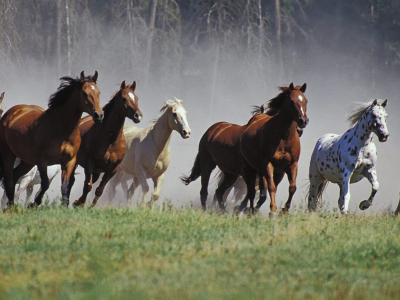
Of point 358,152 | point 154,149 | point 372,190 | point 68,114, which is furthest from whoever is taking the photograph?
point 154,149

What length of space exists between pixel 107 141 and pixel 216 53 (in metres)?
27.8

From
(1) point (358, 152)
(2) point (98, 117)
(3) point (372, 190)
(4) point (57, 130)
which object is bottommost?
(3) point (372, 190)

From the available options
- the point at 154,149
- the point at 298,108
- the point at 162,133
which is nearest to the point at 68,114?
the point at 298,108

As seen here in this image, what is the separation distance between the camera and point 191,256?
7535 mm

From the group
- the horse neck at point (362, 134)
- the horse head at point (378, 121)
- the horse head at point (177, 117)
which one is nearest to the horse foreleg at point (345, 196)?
the horse neck at point (362, 134)

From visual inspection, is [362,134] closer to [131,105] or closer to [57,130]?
[131,105]

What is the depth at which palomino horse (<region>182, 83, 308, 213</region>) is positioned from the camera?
12.1 metres

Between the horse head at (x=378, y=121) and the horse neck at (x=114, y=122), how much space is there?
4228mm

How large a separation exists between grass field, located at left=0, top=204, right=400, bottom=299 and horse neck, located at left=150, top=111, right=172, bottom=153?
5586mm

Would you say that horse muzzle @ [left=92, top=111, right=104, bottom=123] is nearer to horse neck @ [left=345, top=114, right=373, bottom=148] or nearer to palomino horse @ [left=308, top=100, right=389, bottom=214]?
palomino horse @ [left=308, top=100, right=389, bottom=214]

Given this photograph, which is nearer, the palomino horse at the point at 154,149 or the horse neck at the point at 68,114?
the horse neck at the point at 68,114

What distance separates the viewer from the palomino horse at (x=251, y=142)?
12109 millimetres

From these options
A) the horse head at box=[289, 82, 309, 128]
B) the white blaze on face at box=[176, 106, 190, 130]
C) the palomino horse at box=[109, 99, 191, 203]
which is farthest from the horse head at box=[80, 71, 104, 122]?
the palomino horse at box=[109, 99, 191, 203]

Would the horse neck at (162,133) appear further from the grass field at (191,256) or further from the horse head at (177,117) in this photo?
the grass field at (191,256)
